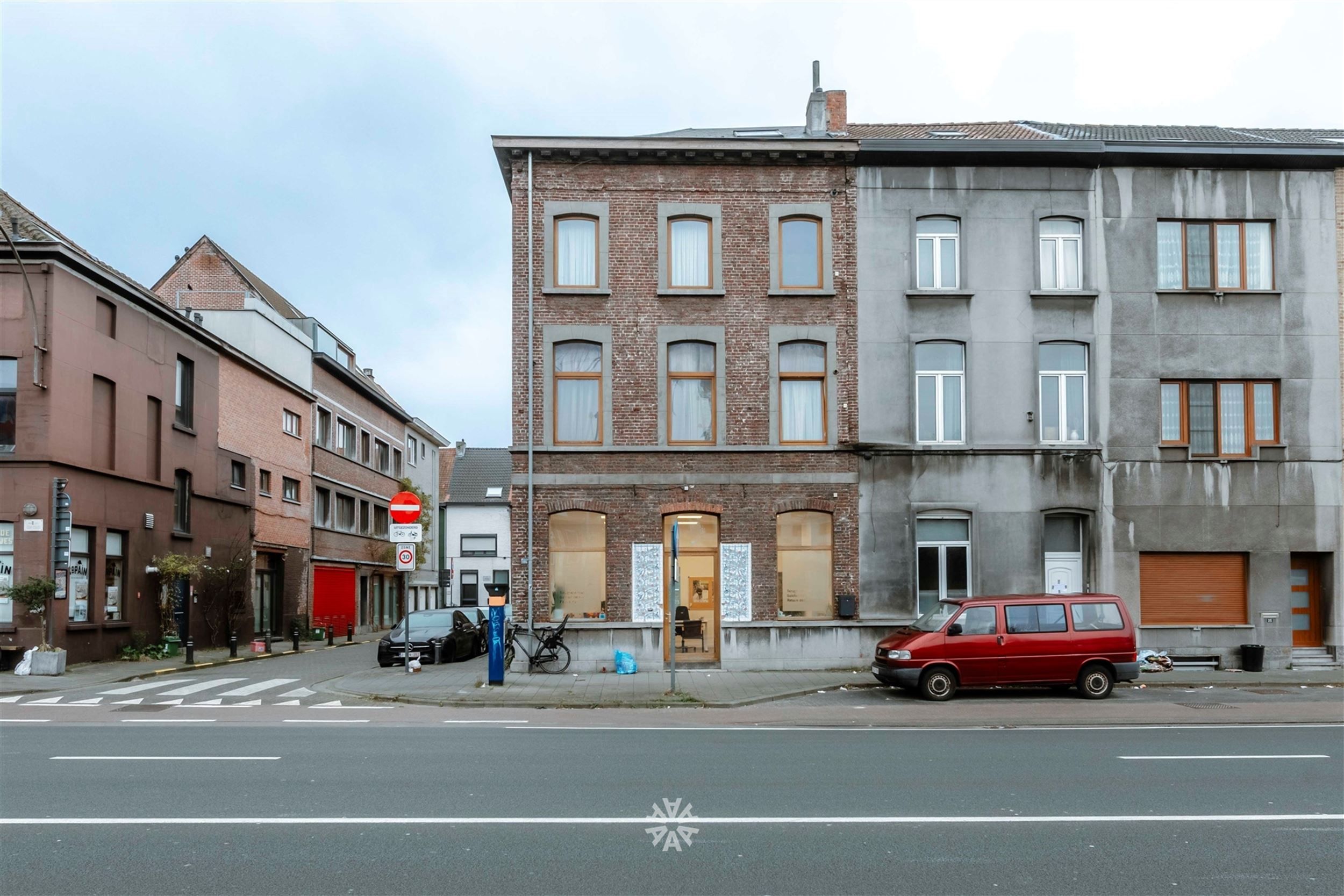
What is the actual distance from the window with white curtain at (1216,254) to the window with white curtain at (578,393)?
39.4 ft

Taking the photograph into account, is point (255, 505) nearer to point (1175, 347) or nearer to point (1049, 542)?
point (1049, 542)

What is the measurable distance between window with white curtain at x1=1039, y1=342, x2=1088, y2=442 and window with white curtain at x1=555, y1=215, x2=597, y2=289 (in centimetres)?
955

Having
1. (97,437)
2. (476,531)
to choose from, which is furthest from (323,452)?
(476,531)

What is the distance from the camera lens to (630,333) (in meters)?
23.3

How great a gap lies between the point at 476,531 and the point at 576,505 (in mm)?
41983

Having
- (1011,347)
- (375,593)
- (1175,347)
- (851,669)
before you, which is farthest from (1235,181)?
(375,593)

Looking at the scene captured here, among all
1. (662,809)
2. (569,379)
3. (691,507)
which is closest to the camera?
(662,809)

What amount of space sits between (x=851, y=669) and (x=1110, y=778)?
12.4 m

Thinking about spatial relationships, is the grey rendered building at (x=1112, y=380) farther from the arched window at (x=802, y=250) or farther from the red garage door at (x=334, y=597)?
the red garage door at (x=334, y=597)

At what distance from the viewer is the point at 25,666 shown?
22438mm

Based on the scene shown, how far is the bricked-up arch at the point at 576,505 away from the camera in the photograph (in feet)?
75.5

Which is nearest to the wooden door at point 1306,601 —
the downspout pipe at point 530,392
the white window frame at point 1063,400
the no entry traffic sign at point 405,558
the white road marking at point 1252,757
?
the white window frame at point 1063,400

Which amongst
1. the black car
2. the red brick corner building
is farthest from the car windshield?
the black car

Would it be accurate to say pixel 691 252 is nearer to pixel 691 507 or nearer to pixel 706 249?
pixel 706 249
